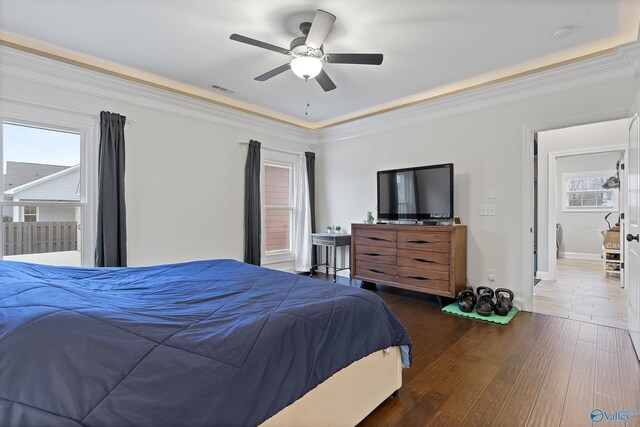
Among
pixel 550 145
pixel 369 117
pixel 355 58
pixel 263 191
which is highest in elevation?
pixel 369 117

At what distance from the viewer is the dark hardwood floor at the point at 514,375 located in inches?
70.0

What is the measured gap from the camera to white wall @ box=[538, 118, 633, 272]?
503 cm

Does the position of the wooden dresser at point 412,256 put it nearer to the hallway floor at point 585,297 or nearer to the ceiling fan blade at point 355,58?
the hallway floor at point 585,297

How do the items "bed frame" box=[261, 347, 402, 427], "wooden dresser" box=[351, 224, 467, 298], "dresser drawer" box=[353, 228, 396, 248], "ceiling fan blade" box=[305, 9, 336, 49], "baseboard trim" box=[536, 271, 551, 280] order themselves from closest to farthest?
"bed frame" box=[261, 347, 402, 427] < "ceiling fan blade" box=[305, 9, 336, 49] < "wooden dresser" box=[351, 224, 467, 298] < "dresser drawer" box=[353, 228, 396, 248] < "baseboard trim" box=[536, 271, 551, 280]

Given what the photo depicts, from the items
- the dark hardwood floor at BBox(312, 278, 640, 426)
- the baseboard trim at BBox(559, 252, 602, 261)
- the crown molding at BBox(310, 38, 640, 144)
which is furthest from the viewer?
the baseboard trim at BBox(559, 252, 602, 261)

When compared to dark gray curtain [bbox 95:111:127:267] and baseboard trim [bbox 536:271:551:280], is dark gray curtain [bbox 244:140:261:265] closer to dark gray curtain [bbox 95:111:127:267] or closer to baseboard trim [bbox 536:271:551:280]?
dark gray curtain [bbox 95:111:127:267]

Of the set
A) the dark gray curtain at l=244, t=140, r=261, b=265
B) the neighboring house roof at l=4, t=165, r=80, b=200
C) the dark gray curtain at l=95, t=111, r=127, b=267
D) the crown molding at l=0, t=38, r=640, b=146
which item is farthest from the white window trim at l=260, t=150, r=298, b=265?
the neighboring house roof at l=4, t=165, r=80, b=200

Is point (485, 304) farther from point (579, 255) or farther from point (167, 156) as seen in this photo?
point (579, 255)

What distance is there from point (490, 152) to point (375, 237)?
1794mm

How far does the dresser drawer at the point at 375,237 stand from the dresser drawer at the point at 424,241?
0.39 ft

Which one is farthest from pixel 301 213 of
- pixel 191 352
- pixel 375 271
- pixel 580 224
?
pixel 580 224

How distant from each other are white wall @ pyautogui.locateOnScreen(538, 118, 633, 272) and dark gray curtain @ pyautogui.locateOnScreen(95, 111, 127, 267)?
6116mm

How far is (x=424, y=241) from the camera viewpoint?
390 cm

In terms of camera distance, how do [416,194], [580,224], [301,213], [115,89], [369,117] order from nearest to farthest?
1. [115,89]
2. [416,194]
3. [369,117]
4. [301,213]
5. [580,224]
